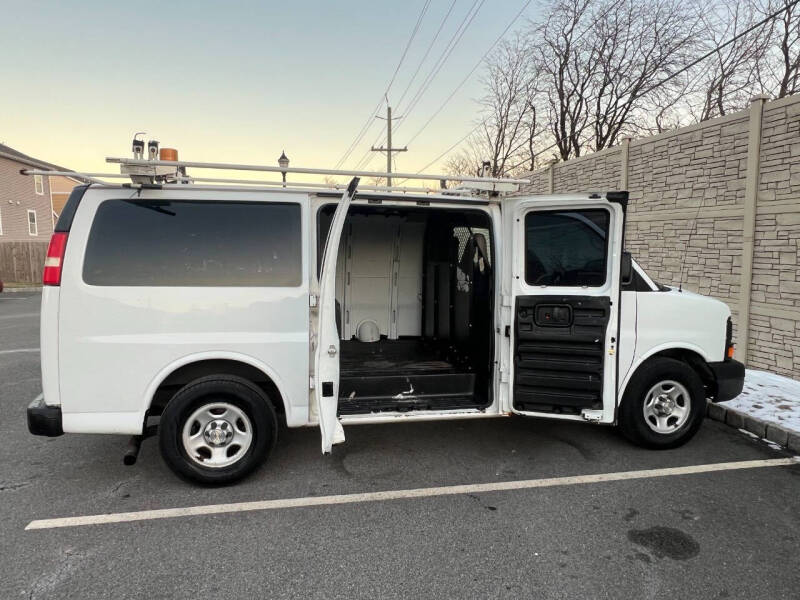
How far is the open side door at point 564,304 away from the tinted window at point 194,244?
1831mm

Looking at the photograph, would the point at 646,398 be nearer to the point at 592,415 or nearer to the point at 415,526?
the point at 592,415

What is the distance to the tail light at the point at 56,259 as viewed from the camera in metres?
3.31

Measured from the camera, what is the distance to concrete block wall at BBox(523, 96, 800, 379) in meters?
6.21

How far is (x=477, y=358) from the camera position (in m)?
4.64

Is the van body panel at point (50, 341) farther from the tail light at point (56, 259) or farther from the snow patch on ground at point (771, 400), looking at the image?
the snow patch on ground at point (771, 400)

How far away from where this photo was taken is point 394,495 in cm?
355

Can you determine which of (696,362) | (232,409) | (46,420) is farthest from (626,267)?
(46,420)

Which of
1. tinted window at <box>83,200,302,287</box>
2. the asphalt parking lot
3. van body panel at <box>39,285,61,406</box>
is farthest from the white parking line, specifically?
tinted window at <box>83,200,302,287</box>

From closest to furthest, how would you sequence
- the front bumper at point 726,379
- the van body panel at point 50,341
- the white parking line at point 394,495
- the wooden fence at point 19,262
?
1. the white parking line at point 394,495
2. the van body panel at point 50,341
3. the front bumper at point 726,379
4. the wooden fence at point 19,262

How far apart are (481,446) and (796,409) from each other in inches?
136

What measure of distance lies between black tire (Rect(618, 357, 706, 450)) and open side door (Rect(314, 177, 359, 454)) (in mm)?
2517

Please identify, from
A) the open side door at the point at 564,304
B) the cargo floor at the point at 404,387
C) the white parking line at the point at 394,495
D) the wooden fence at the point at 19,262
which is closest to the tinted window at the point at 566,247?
the open side door at the point at 564,304

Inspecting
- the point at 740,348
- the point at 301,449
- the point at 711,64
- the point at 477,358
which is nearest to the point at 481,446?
the point at 477,358

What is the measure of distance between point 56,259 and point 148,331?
75 cm
